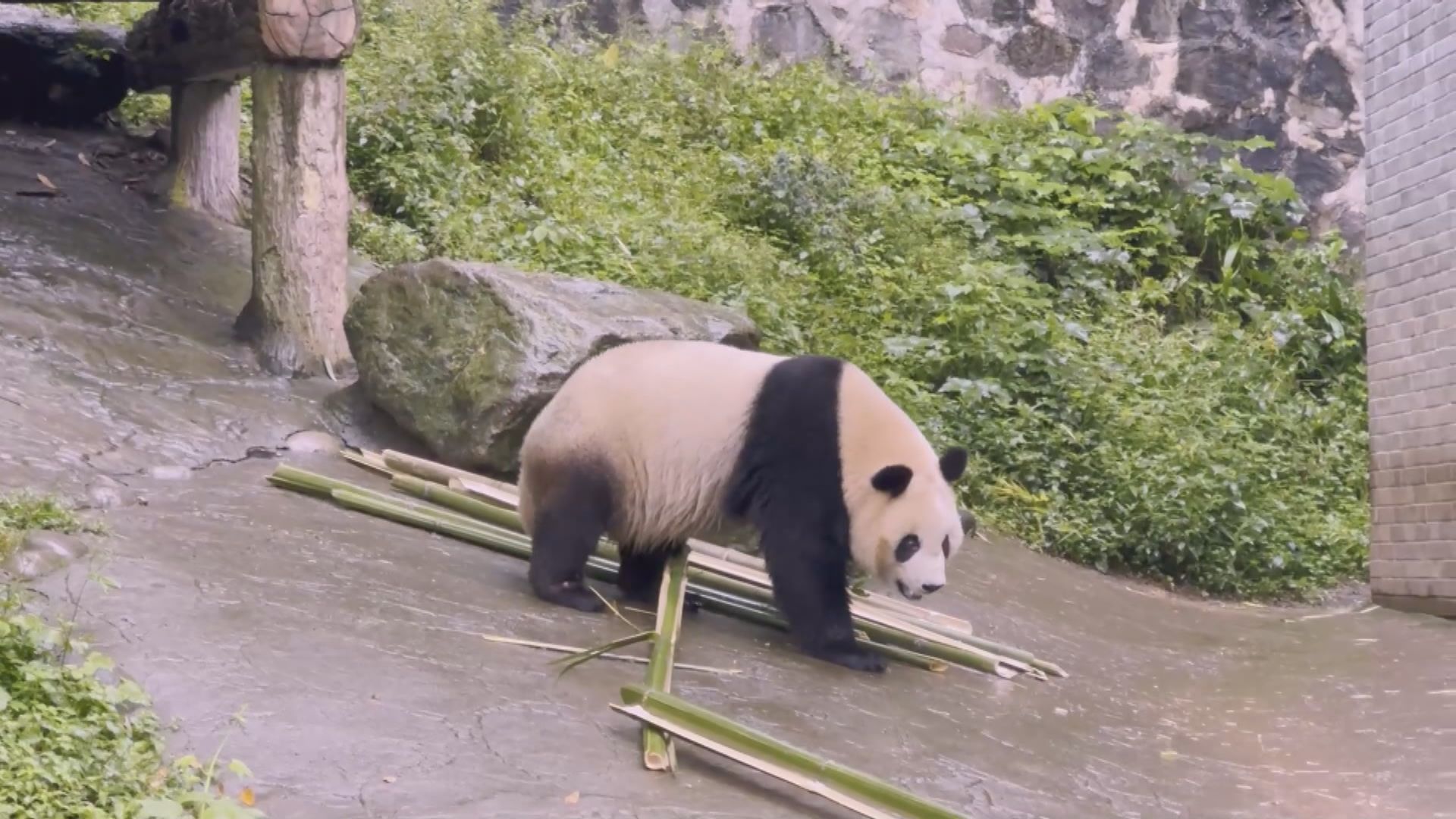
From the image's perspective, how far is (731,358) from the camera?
16.9ft

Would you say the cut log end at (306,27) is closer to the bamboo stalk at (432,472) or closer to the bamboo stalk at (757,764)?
the bamboo stalk at (432,472)

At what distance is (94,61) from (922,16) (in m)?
6.92

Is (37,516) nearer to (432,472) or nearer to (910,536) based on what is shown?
(432,472)

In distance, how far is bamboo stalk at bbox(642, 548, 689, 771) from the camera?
140 inches

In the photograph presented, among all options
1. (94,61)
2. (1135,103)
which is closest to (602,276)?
(94,61)

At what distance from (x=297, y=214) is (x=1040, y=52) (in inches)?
308

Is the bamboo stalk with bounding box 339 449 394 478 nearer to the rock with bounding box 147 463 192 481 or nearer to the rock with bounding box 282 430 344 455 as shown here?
the rock with bounding box 282 430 344 455

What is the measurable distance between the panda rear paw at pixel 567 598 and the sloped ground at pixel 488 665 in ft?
0.32

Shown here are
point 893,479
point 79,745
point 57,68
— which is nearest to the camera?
point 79,745

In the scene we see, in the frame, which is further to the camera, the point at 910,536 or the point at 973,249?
the point at 973,249

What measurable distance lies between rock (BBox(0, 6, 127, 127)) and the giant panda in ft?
18.3

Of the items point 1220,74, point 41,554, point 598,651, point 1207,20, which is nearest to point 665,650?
point 598,651

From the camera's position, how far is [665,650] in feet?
13.9

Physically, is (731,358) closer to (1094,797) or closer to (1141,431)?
(1094,797)
